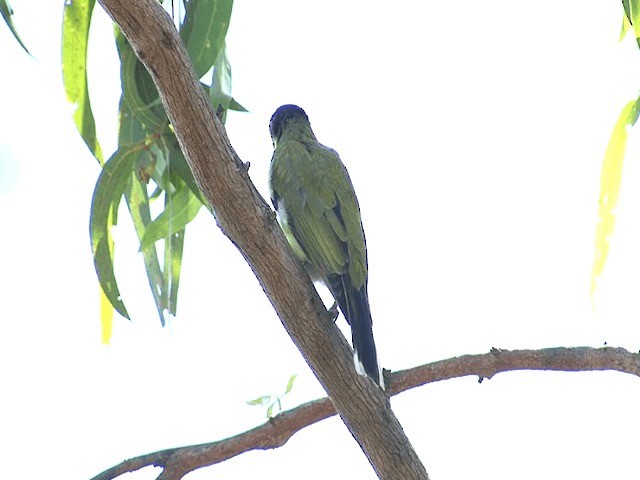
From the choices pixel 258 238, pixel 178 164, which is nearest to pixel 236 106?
pixel 178 164

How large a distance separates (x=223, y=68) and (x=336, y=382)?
1104 millimetres

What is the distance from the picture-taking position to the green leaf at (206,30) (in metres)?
3.45

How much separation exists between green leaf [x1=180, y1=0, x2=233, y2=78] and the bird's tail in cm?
91

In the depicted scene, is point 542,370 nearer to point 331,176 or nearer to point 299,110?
point 331,176

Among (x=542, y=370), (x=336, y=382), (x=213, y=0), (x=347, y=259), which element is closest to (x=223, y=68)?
(x=213, y=0)

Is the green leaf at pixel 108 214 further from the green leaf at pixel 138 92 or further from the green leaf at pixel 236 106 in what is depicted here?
the green leaf at pixel 236 106

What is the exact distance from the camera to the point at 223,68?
3.61 m

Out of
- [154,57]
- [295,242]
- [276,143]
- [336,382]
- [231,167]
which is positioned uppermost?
[276,143]

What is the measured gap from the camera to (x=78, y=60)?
143 inches

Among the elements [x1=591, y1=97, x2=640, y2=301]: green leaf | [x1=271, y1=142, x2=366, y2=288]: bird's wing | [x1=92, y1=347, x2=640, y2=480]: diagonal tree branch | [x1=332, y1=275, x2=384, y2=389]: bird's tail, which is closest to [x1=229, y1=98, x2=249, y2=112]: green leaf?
[x1=271, y1=142, x2=366, y2=288]: bird's wing

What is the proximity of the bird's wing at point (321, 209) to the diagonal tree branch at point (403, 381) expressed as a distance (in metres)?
0.64

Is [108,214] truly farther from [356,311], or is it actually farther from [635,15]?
[635,15]

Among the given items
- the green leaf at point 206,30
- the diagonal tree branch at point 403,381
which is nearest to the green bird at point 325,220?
the diagonal tree branch at point 403,381

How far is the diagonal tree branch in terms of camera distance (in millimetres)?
3209
